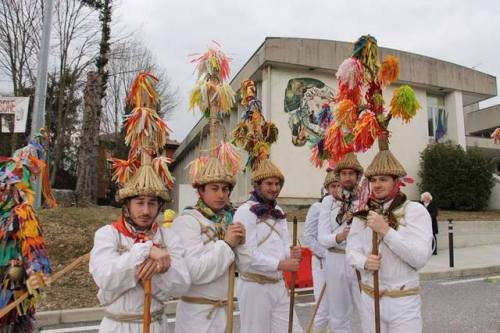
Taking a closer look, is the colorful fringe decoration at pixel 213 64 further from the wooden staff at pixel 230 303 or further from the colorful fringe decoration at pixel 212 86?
the wooden staff at pixel 230 303

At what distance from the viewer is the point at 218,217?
344 centimetres

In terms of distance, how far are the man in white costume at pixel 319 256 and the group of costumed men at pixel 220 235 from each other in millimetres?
908

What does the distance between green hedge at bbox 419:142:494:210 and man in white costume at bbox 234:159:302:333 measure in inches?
672

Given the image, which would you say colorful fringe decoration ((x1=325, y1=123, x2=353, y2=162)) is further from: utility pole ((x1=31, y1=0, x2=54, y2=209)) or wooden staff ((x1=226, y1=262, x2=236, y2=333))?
utility pole ((x1=31, y1=0, x2=54, y2=209))

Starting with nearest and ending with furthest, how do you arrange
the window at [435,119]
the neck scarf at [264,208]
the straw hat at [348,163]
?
the neck scarf at [264,208] < the straw hat at [348,163] < the window at [435,119]

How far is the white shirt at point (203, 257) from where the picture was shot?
3.08 meters

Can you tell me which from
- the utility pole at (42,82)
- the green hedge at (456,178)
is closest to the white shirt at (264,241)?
the utility pole at (42,82)

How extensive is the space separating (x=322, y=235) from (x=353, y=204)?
519 millimetres

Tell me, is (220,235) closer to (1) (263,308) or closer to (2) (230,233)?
(2) (230,233)

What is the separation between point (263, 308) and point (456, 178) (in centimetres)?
1770

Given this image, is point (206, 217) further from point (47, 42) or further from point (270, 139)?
point (47, 42)

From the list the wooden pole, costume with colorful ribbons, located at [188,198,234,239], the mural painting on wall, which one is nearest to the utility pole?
costume with colorful ribbons, located at [188,198,234,239]

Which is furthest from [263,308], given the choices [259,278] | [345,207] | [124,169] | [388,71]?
[388,71]

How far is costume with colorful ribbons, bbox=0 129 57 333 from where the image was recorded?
139 inches
